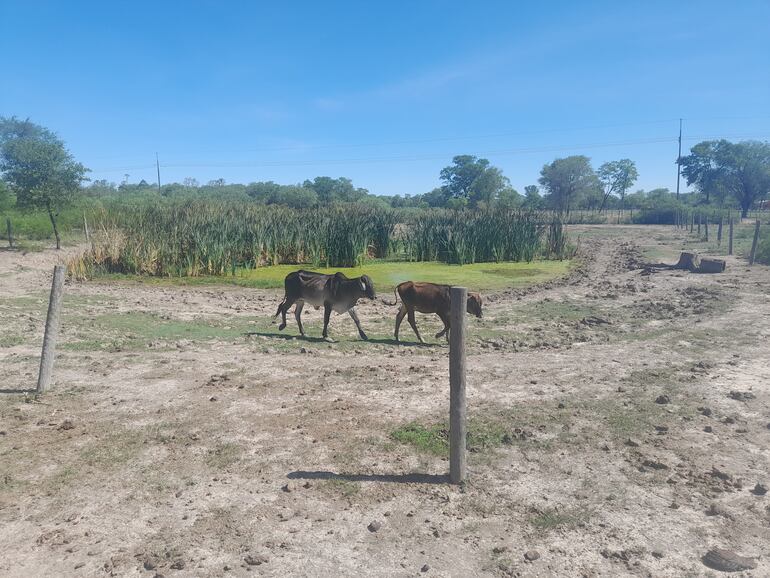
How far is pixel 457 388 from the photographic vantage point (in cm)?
526

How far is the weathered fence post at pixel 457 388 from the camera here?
517 centimetres

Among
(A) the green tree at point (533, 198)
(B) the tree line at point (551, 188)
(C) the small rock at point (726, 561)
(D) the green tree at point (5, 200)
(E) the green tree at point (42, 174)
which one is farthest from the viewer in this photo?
(A) the green tree at point (533, 198)

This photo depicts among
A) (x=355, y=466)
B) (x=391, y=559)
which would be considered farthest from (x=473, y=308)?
(x=391, y=559)

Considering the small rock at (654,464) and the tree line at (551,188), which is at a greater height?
the tree line at (551,188)

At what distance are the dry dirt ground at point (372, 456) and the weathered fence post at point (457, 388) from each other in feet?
0.67

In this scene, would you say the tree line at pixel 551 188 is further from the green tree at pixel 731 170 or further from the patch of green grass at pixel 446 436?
the patch of green grass at pixel 446 436

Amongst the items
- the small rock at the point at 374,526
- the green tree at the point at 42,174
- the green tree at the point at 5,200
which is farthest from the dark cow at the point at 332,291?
the green tree at the point at 5,200

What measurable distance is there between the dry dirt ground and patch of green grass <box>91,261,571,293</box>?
8.05 metres

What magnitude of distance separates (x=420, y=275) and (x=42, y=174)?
18555 millimetres

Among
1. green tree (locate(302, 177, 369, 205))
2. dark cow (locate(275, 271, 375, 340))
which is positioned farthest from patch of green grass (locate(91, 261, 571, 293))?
green tree (locate(302, 177, 369, 205))

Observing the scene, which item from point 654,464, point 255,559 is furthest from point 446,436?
point 255,559

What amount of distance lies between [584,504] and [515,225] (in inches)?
884

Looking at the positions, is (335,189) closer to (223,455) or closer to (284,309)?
(284,309)

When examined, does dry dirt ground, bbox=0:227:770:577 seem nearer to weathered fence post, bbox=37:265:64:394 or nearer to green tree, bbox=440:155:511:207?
weathered fence post, bbox=37:265:64:394
